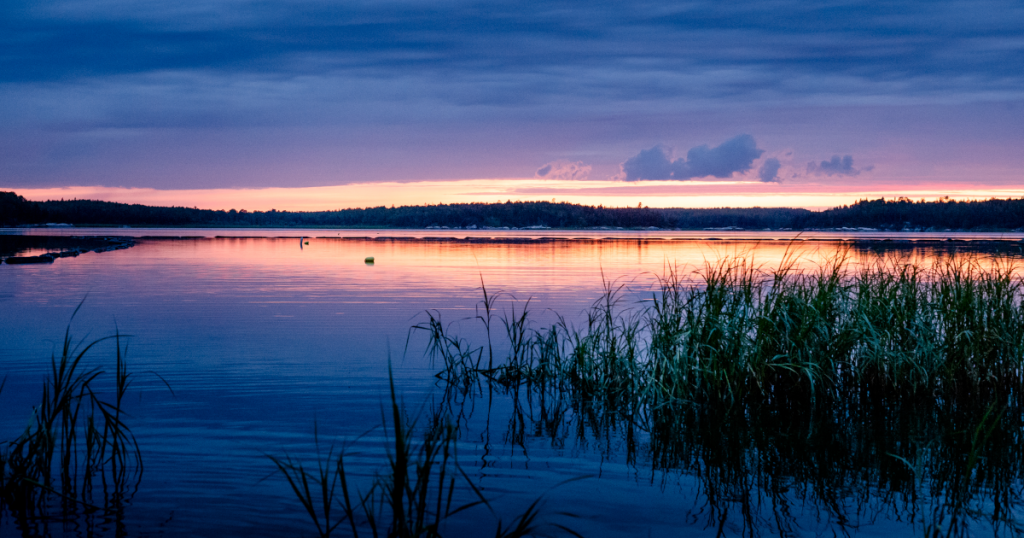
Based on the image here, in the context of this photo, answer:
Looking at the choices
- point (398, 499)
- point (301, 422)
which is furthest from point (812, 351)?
point (398, 499)

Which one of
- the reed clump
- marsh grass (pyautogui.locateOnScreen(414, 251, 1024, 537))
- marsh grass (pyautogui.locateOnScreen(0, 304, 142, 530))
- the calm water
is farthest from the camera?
the reed clump

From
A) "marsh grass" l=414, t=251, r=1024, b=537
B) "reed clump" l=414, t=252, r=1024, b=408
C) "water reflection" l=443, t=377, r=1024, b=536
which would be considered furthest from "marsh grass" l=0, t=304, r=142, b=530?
"reed clump" l=414, t=252, r=1024, b=408

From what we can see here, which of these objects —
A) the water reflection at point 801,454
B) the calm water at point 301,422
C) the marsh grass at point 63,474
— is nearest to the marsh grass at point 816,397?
the water reflection at point 801,454

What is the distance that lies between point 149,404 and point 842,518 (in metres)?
7.48

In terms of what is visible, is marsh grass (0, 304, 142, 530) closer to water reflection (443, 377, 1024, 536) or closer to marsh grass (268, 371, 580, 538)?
marsh grass (268, 371, 580, 538)

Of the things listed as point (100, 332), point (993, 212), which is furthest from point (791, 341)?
point (993, 212)

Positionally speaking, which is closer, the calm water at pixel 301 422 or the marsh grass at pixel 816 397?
the calm water at pixel 301 422

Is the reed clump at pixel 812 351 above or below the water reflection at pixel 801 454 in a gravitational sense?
above

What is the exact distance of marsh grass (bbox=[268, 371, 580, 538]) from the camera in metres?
4.03

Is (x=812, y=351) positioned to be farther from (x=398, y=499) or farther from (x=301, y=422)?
(x=398, y=499)

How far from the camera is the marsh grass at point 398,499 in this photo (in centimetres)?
403

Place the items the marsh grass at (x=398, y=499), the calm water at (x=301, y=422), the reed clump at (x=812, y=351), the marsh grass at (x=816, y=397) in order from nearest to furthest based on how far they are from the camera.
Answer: the marsh grass at (x=398, y=499) → the calm water at (x=301, y=422) → the marsh grass at (x=816, y=397) → the reed clump at (x=812, y=351)

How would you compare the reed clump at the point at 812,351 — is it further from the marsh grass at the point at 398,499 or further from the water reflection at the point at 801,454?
the marsh grass at the point at 398,499

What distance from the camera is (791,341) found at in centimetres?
877
